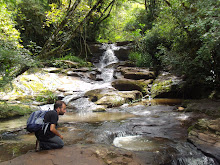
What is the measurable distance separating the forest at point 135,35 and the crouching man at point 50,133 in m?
2.57

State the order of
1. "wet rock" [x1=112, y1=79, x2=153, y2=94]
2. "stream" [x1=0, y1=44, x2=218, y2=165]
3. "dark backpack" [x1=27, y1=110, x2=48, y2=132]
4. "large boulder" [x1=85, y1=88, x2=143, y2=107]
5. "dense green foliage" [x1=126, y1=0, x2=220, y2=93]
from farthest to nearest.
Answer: "wet rock" [x1=112, y1=79, x2=153, y2=94] → "large boulder" [x1=85, y1=88, x2=143, y2=107] → "dense green foliage" [x1=126, y1=0, x2=220, y2=93] → "stream" [x1=0, y1=44, x2=218, y2=165] → "dark backpack" [x1=27, y1=110, x2=48, y2=132]

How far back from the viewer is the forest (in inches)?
218

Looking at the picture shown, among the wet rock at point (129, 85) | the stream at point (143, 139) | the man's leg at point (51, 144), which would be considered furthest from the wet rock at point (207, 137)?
the wet rock at point (129, 85)

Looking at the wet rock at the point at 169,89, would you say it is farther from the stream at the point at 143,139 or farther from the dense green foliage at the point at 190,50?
the stream at the point at 143,139

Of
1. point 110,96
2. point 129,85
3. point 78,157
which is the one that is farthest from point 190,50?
point 78,157

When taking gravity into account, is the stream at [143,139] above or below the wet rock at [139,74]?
below

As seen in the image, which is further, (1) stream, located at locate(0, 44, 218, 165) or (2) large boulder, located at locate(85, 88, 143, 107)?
(2) large boulder, located at locate(85, 88, 143, 107)

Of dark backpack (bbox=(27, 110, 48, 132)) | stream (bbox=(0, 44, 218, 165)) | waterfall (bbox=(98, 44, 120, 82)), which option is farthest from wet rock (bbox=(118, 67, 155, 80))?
dark backpack (bbox=(27, 110, 48, 132))

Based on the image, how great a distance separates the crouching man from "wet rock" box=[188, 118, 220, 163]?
115 inches

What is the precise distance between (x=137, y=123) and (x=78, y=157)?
10.4 feet

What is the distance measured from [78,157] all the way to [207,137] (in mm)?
3003

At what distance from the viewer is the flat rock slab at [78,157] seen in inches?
97.5

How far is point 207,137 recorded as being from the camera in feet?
12.1

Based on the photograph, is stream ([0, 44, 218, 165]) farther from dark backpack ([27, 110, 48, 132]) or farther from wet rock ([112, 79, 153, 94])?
wet rock ([112, 79, 153, 94])
